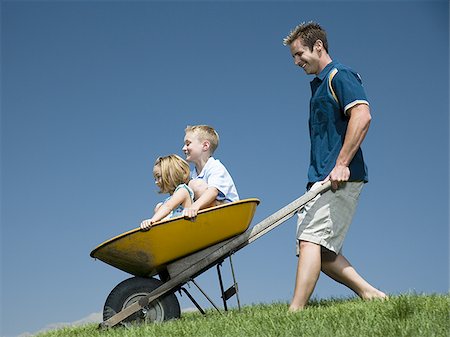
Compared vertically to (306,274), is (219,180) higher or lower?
higher

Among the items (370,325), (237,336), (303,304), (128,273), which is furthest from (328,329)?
(128,273)

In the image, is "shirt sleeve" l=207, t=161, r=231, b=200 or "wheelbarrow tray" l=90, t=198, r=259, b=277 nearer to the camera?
"wheelbarrow tray" l=90, t=198, r=259, b=277

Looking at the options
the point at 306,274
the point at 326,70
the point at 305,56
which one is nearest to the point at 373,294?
the point at 306,274

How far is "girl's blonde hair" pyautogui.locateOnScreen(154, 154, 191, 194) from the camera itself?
4.45 meters

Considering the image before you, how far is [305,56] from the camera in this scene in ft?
13.6

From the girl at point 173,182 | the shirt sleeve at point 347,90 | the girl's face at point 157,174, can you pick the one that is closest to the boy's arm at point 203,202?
the girl at point 173,182

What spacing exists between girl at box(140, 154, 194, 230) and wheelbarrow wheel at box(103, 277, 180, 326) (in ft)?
1.51

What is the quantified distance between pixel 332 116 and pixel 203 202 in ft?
3.01

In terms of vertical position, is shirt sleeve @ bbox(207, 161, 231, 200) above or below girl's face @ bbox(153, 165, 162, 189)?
below

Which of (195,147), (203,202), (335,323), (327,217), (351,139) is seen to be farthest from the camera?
(195,147)

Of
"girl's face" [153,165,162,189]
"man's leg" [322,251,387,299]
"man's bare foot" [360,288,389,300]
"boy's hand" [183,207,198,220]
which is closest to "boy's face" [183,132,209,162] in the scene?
"girl's face" [153,165,162,189]

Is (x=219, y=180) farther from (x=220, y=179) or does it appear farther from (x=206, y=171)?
(x=206, y=171)

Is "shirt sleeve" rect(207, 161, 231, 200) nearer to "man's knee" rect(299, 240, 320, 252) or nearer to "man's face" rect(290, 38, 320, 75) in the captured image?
"man's knee" rect(299, 240, 320, 252)

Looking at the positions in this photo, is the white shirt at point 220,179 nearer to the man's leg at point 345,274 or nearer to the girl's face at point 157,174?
the girl's face at point 157,174
